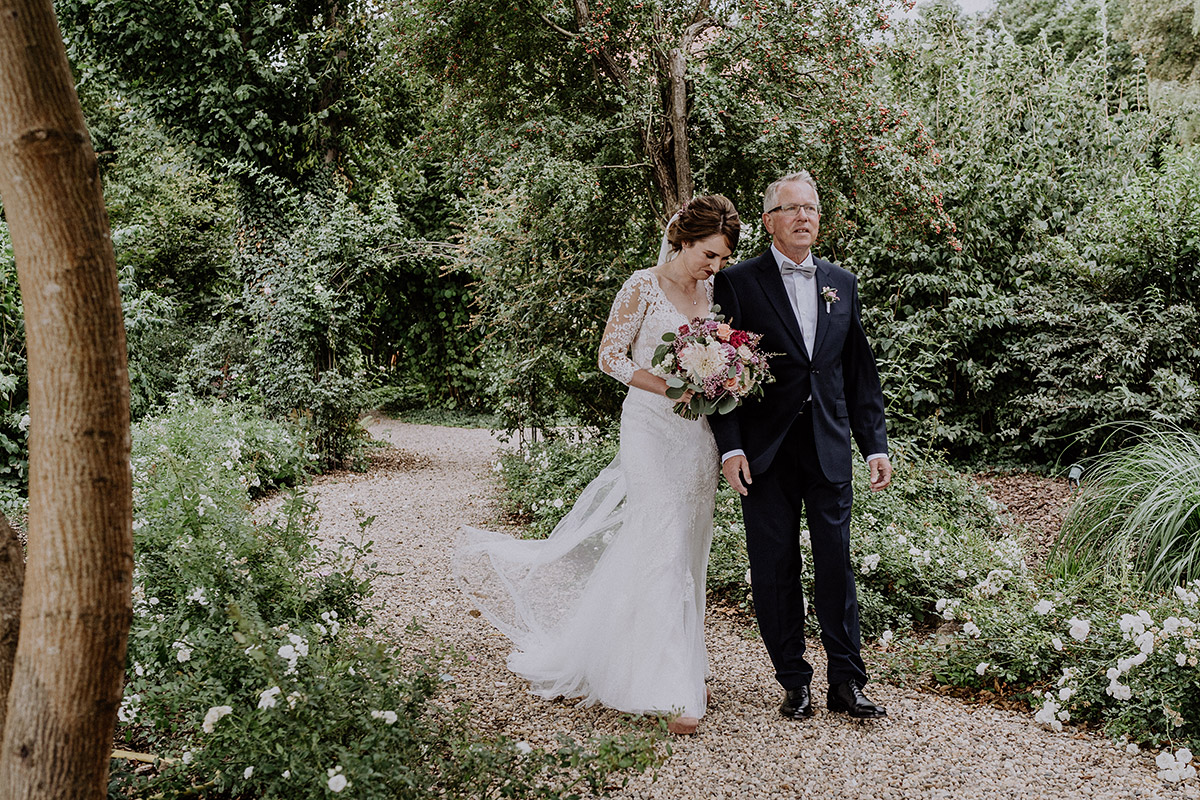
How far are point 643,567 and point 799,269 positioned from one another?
4.14 feet

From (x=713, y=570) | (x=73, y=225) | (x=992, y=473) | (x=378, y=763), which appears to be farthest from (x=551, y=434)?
(x=73, y=225)

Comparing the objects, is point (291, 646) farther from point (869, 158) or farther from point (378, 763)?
point (869, 158)

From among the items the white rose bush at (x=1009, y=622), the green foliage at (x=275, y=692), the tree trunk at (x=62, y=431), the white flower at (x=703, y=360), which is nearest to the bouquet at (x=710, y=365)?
the white flower at (x=703, y=360)

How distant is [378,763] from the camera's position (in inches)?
83.4

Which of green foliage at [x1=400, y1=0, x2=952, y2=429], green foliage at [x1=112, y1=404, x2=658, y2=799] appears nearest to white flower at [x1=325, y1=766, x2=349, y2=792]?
green foliage at [x1=112, y1=404, x2=658, y2=799]

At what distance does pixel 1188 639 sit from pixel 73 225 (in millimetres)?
3483

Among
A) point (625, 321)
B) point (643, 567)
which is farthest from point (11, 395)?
point (643, 567)

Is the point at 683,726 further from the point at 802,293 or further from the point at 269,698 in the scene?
the point at 802,293

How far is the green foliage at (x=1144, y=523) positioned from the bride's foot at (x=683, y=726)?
2.03 metres

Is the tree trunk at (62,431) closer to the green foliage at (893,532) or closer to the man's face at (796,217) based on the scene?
the man's face at (796,217)

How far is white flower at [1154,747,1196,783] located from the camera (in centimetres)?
265

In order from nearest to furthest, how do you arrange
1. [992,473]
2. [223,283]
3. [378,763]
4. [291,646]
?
[378,763] < [291,646] < [992,473] < [223,283]

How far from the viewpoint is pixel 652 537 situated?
10.9 feet

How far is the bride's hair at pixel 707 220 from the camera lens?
3236 millimetres
